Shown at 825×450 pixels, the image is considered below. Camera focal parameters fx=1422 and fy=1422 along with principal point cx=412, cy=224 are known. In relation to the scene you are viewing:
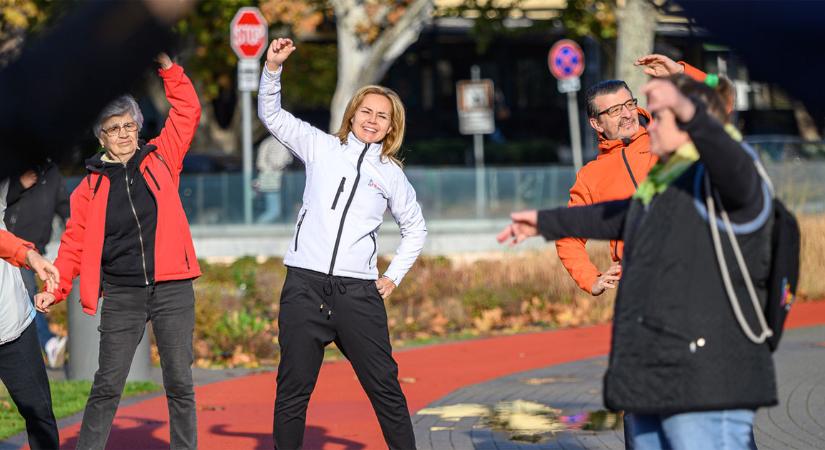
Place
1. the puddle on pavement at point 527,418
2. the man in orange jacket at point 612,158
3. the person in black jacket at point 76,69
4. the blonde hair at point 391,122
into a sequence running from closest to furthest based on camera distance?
the person in black jacket at point 76,69 → the man in orange jacket at point 612,158 → the blonde hair at point 391,122 → the puddle on pavement at point 527,418

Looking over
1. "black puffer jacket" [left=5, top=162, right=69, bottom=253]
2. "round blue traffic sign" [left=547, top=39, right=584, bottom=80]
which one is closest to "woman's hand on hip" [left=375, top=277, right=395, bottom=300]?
"black puffer jacket" [left=5, top=162, right=69, bottom=253]

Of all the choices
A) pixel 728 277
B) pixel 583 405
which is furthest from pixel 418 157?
pixel 728 277

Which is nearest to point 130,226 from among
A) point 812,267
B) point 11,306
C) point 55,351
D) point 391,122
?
point 11,306

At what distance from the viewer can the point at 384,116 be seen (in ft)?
20.0

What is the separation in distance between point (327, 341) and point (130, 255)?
957 mm

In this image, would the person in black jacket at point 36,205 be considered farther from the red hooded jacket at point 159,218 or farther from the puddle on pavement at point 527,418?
the red hooded jacket at point 159,218

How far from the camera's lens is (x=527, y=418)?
8.57 meters

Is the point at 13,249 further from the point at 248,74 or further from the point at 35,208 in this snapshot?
the point at 248,74

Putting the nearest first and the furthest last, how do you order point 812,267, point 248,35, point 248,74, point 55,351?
point 55,351 → point 812,267 → point 248,74 → point 248,35

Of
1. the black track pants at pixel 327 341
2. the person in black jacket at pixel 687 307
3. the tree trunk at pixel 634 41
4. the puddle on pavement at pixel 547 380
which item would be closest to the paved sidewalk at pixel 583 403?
the puddle on pavement at pixel 547 380

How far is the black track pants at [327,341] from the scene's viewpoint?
5.93m

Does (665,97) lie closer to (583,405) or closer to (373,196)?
(373,196)

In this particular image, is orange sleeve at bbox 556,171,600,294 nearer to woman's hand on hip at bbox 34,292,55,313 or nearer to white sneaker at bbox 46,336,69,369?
woman's hand on hip at bbox 34,292,55,313

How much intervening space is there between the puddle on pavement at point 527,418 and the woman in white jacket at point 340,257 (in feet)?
6.32
